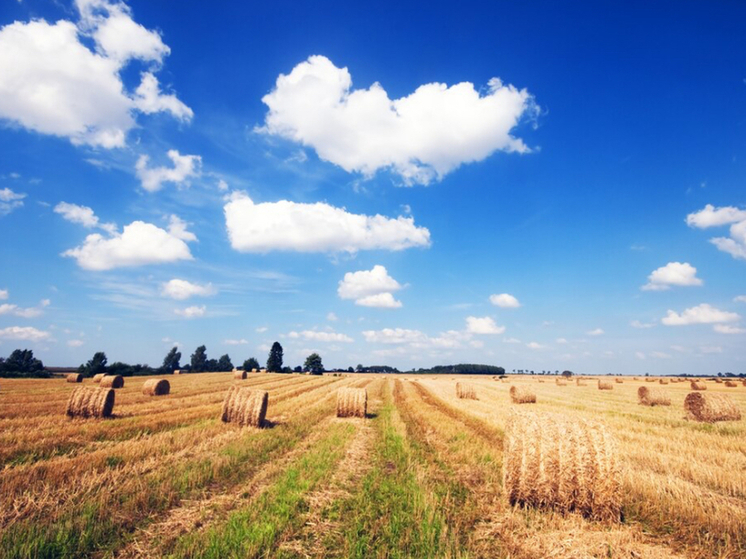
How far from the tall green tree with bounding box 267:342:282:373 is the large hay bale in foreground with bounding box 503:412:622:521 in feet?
303

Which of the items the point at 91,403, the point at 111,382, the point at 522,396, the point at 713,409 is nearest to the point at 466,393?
the point at 522,396

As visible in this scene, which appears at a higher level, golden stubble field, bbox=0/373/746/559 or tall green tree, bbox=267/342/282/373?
tall green tree, bbox=267/342/282/373

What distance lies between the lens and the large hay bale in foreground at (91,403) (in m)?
14.2

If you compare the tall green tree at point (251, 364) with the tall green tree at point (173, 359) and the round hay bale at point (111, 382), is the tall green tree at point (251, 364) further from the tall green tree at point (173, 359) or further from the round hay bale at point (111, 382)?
the round hay bale at point (111, 382)

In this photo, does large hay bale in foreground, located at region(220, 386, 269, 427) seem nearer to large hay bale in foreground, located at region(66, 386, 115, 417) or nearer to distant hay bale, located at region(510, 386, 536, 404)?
large hay bale in foreground, located at region(66, 386, 115, 417)

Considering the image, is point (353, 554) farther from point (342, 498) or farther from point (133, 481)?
point (133, 481)

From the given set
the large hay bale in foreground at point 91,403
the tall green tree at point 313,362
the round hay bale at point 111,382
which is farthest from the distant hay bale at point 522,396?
the tall green tree at point 313,362

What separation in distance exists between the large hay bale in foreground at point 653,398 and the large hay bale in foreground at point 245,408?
21.9m

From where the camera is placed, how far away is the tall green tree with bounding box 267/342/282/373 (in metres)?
94.8

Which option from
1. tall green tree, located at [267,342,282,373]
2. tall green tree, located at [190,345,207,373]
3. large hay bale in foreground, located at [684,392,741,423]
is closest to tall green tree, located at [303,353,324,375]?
tall green tree, located at [267,342,282,373]

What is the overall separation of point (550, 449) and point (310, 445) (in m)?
6.46

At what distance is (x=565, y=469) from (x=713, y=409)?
1362cm

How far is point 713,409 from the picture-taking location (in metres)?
15.4

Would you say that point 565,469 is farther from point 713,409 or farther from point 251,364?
point 251,364
